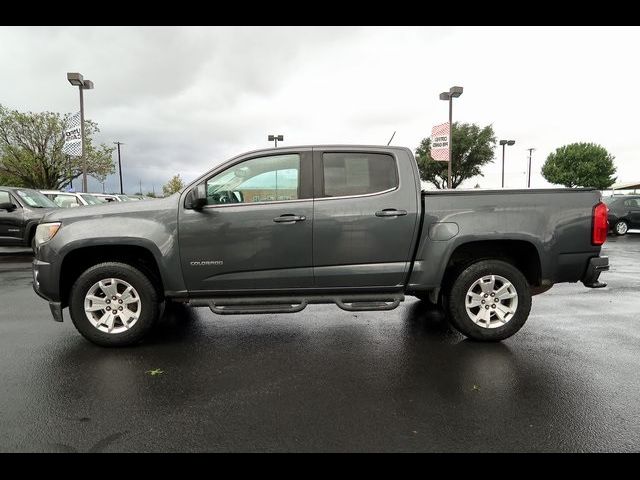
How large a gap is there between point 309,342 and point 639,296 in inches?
213

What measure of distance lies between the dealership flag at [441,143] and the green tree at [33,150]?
25064 millimetres

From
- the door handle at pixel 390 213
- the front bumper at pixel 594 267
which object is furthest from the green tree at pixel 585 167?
the door handle at pixel 390 213

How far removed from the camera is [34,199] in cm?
1134

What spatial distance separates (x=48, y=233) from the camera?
4059 mm

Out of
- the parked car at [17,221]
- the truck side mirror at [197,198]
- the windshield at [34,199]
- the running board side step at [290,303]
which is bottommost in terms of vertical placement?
the running board side step at [290,303]

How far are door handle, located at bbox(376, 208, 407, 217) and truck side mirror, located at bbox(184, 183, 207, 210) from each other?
1.69 m

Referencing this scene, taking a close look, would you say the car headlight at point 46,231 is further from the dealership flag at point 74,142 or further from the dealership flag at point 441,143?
the dealership flag at point 441,143

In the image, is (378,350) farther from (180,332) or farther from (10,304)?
(10,304)

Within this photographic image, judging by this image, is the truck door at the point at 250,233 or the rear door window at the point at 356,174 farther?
Result: the rear door window at the point at 356,174

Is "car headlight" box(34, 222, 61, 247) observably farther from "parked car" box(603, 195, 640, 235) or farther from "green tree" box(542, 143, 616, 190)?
"green tree" box(542, 143, 616, 190)

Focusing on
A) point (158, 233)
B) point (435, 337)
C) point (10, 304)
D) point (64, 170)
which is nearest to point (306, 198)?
point (158, 233)

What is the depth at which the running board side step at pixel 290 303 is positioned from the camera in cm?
400

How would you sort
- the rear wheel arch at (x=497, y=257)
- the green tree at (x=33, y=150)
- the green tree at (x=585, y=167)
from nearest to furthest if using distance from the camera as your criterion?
the rear wheel arch at (x=497, y=257) → the green tree at (x=33, y=150) → the green tree at (x=585, y=167)

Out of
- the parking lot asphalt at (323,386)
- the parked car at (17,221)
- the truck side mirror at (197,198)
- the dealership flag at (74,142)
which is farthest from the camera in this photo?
the dealership flag at (74,142)
